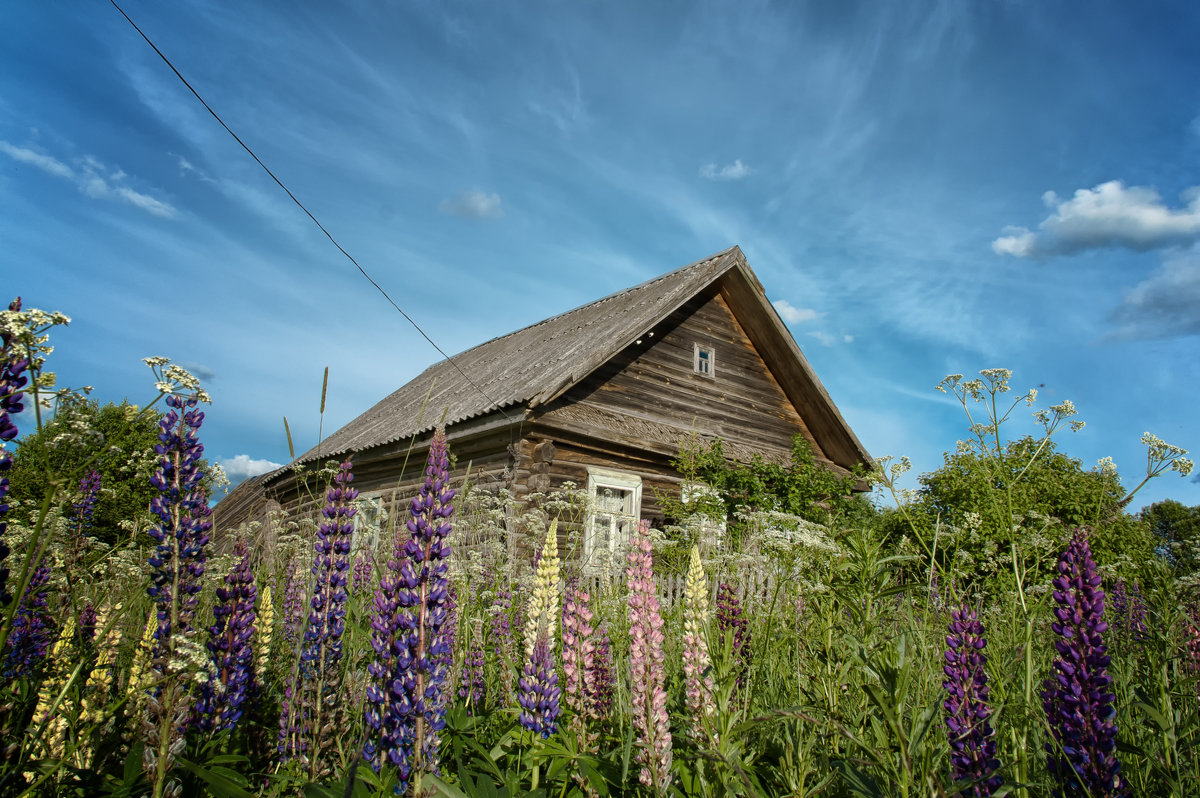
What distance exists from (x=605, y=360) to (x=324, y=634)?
341 inches

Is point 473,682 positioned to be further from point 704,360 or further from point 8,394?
point 704,360

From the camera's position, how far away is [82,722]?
2463 mm

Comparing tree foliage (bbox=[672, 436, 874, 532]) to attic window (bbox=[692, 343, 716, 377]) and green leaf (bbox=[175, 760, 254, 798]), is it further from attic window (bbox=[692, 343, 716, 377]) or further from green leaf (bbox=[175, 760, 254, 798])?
green leaf (bbox=[175, 760, 254, 798])

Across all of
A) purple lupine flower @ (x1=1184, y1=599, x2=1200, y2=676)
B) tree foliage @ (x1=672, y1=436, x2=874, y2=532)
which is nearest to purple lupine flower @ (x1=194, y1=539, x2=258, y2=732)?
purple lupine flower @ (x1=1184, y1=599, x2=1200, y2=676)

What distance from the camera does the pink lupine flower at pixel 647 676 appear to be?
6.24 feet

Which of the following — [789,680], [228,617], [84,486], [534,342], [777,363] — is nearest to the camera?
[228,617]

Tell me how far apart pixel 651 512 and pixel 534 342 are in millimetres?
6711

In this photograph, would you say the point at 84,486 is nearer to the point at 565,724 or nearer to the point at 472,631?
the point at 472,631

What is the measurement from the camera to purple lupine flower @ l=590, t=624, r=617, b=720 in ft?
8.04

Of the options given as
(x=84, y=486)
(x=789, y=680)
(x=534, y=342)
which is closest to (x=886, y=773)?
(x=789, y=680)

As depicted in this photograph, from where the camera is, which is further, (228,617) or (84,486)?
(84,486)

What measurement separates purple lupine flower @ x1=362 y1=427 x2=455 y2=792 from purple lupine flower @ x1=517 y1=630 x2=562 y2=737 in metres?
0.42

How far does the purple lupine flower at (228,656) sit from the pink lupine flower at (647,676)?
4.63 feet

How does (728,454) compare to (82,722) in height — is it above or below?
above
